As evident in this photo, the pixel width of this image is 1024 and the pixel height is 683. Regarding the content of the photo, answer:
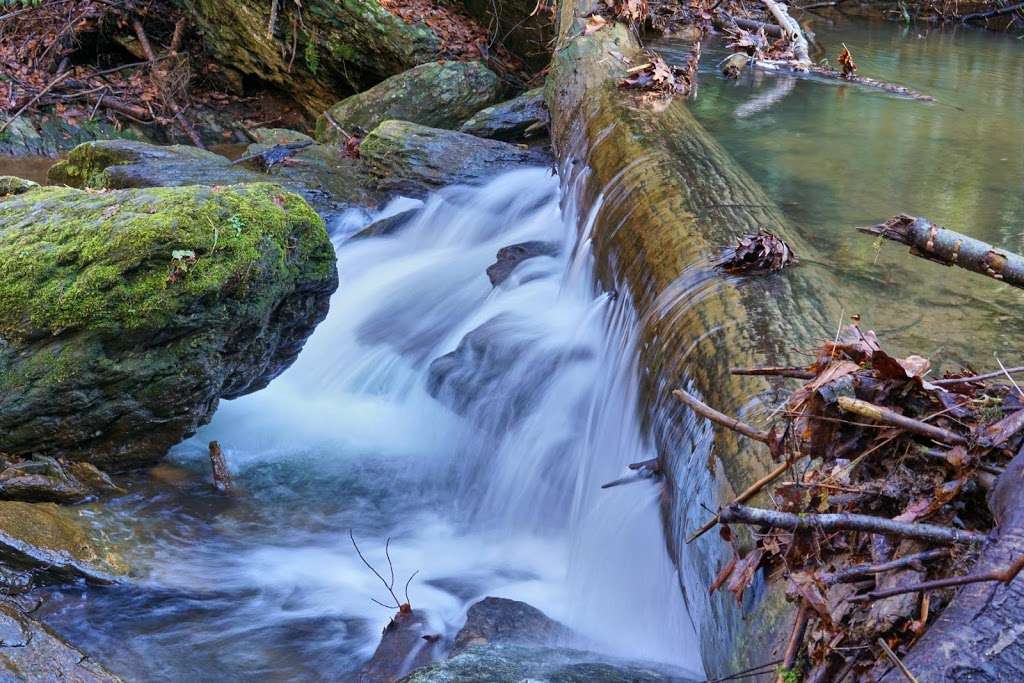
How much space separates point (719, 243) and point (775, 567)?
230 cm

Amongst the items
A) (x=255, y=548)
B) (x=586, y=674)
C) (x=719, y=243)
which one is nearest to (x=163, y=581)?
(x=255, y=548)

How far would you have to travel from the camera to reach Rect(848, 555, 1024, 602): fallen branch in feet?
5.18

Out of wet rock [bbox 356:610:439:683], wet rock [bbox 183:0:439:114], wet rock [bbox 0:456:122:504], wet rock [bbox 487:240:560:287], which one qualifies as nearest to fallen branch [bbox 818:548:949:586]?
wet rock [bbox 356:610:439:683]

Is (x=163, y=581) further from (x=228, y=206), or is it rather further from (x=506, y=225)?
(x=506, y=225)

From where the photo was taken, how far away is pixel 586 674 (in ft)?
9.59

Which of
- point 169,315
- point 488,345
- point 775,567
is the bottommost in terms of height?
point 488,345

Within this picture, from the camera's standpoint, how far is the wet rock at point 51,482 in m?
4.48

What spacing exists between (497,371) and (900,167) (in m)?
2.71

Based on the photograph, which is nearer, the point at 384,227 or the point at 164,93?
the point at 384,227

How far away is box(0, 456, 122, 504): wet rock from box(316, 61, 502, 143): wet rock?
6.21 meters

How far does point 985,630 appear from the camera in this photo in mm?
1573

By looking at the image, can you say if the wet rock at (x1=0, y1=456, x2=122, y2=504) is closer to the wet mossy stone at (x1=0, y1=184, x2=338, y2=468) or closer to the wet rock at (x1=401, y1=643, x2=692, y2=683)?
the wet mossy stone at (x1=0, y1=184, x2=338, y2=468)

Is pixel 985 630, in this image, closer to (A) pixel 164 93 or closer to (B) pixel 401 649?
(B) pixel 401 649

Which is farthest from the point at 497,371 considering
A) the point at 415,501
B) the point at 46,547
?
the point at 46,547
